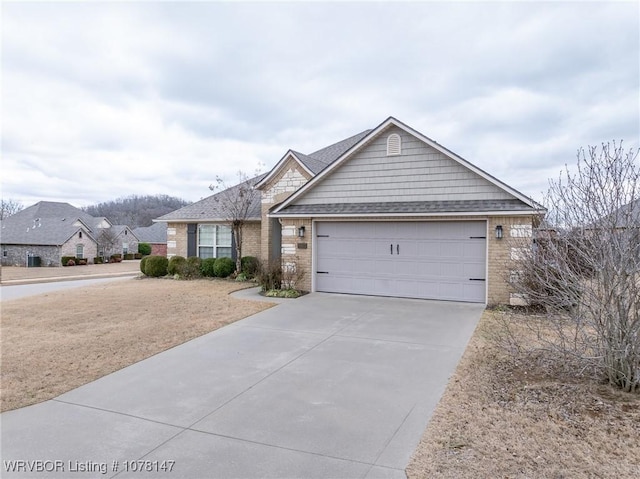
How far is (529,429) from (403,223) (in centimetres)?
814

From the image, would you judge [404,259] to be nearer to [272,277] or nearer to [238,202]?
[272,277]

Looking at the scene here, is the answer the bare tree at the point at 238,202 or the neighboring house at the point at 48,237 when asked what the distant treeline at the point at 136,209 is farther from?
the bare tree at the point at 238,202

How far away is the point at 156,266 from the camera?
61.7 ft

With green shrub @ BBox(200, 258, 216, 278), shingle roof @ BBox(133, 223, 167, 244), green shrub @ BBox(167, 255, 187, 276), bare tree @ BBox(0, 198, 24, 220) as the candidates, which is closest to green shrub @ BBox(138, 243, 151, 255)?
shingle roof @ BBox(133, 223, 167, 244)

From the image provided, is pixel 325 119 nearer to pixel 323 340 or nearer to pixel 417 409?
pixel 323 340

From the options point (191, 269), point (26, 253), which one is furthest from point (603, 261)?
point (26, 253)

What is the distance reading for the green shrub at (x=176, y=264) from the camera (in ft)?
59.3

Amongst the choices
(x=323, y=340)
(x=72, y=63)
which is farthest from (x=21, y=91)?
(x=323, y=340)

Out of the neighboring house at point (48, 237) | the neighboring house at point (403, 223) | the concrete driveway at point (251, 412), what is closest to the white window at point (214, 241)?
the neighboring house at point (403, 223)

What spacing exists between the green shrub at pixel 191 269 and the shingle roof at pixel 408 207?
22.2 ft

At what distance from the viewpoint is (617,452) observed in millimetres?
3383

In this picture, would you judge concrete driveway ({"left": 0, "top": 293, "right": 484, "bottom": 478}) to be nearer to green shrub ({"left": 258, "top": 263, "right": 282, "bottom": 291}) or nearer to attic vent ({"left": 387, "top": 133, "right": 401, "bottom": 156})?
green shrub ({"left": 258, "top": 263, "right": 282, "bottom": 291})

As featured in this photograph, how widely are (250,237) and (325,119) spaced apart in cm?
856

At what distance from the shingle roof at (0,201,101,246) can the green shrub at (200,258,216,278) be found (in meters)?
28.7
